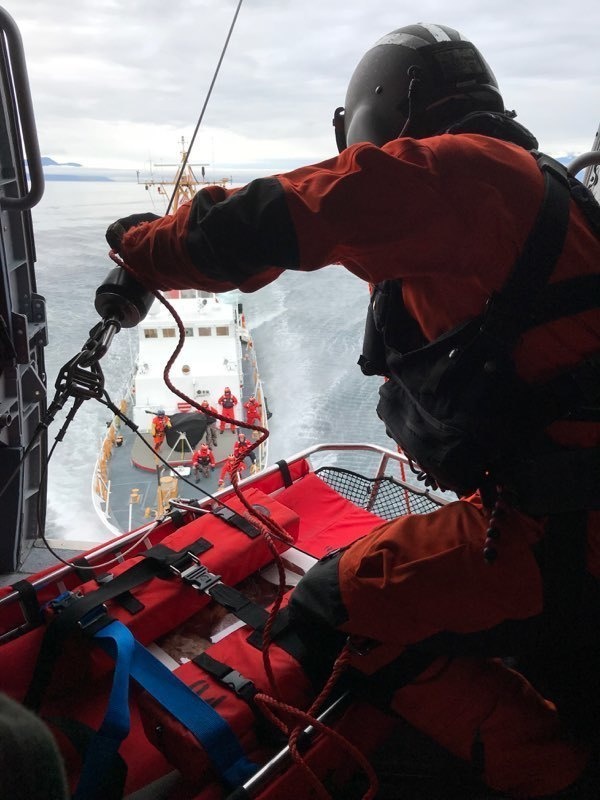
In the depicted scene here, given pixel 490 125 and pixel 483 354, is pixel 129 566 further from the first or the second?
pixel 490 125

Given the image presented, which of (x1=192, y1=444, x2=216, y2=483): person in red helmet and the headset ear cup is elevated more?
the headset ear cup

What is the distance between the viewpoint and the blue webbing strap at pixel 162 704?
1131mm

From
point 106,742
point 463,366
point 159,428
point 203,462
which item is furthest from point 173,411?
point 463,366

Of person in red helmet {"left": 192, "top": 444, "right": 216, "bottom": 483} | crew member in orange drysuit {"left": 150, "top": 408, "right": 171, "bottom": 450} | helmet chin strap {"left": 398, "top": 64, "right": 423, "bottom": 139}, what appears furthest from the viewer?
crew member in orange drysuit {"left": 150, "top": 408, "right": 171, "bottom": 450}

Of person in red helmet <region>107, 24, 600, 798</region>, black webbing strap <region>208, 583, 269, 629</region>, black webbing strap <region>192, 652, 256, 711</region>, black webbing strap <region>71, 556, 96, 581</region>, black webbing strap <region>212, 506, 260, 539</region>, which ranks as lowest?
black webbing strap <region>192, 652, 256, 711</region>

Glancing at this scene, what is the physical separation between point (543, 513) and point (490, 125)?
2.44 feet

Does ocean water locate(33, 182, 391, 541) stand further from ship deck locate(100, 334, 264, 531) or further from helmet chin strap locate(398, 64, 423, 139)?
helmet chin strap locate(398, 64, 423, 139)

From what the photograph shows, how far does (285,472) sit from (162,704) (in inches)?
44.8

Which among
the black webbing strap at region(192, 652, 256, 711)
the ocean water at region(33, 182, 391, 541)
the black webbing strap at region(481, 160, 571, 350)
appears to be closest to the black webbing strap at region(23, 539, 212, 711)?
the black webbing strap at region(192, 652, 256, 711)

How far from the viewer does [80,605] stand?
146 cm

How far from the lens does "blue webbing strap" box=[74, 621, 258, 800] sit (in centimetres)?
113

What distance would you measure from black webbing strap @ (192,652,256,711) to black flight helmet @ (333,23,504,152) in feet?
4.16

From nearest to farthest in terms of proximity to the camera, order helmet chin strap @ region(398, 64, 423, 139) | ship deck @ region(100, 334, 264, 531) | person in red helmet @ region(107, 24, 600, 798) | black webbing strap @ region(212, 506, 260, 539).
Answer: person in red helmet @ region(107, 24, 600, 798) < helmet chin strap @ region(398, 64, 423, 139) < black webbing strap @ region(212, 506, 260, 539) < ship deck @ region(100, 334, 264, 531)

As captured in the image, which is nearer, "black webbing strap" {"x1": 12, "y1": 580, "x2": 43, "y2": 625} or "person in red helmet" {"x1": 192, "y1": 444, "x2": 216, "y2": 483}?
"black webbing strap" {"x1": 12, "y1": 580, "x2": 43, "y2": 625}
